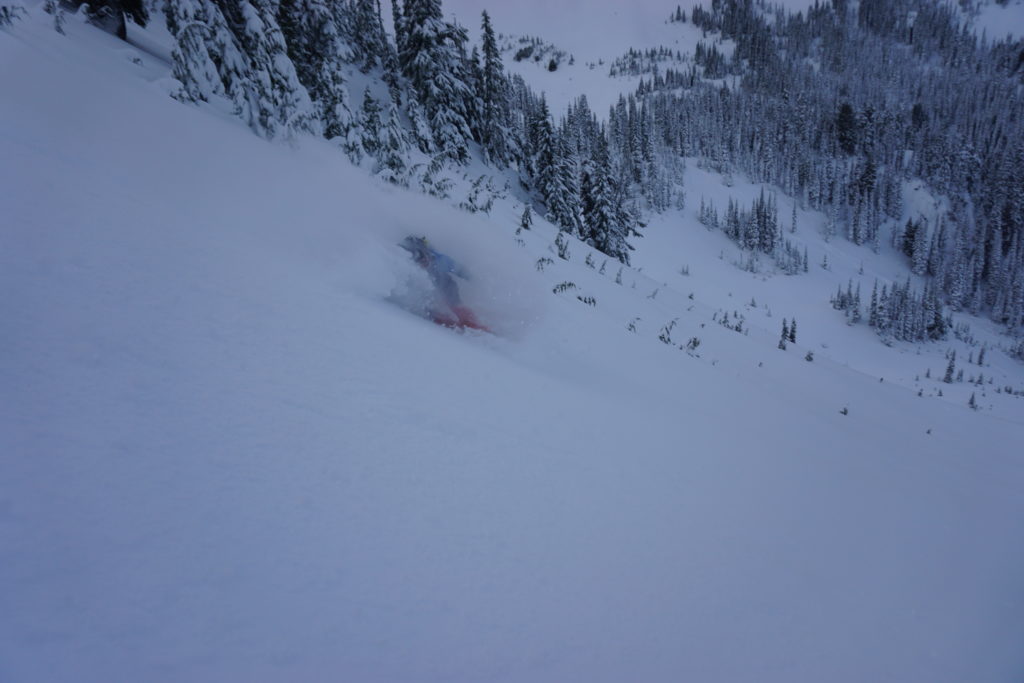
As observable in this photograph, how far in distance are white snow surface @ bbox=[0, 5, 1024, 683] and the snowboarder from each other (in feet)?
0.90

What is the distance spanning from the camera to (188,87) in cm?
729

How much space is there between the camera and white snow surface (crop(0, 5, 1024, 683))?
4.75 feet

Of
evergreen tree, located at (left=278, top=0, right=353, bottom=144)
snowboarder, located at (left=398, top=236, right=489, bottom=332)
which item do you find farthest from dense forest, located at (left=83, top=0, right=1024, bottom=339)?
snowboarder, located at (left=398, top=236, right=489, bottom=332)

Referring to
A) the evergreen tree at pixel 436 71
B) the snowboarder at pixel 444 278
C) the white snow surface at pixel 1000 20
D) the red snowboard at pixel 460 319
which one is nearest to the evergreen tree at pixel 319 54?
the snowboarder at pixel 444 278

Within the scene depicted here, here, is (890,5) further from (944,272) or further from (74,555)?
(74,555)

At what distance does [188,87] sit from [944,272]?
72.2m

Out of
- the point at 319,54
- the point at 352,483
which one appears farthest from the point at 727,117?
the point at 352,483

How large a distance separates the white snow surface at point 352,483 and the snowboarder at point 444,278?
0.28 m

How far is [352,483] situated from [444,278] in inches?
137

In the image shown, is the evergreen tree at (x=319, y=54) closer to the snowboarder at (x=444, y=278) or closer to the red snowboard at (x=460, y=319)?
the snowboarder at (x=444, y=278)

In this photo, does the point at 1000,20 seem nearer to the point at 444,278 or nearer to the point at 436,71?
the point at 436,71

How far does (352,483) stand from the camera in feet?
6.88

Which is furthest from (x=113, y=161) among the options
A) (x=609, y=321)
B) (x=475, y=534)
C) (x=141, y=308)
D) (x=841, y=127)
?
(x=841, y=127)

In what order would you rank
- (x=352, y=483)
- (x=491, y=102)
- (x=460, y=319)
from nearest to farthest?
1. (x=352, y=483)
2. (x=460, y=319)
3. (x=491, y=102)
